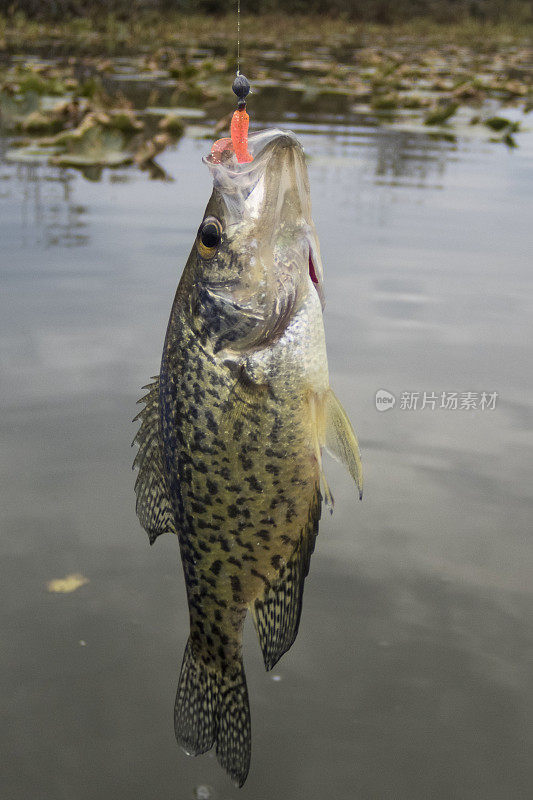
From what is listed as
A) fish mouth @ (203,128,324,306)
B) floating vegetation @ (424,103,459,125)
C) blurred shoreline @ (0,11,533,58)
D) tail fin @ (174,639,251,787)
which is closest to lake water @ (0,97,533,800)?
tail fin @ (174,639,251,787)

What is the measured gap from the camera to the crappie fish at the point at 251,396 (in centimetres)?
212

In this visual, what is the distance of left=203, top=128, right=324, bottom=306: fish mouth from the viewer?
206 cm

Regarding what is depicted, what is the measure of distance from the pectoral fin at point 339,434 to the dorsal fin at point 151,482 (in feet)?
1.46

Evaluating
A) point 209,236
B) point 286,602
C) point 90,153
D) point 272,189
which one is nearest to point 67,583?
point 286,602

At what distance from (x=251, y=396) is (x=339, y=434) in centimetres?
23

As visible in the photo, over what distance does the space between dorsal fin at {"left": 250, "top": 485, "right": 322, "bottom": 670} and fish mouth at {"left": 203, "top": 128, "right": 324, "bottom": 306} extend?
1.99 feet

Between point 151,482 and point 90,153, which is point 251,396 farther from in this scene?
point 90,153

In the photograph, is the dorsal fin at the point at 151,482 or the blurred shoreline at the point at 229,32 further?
the blurred shoreline at the point at 229,32

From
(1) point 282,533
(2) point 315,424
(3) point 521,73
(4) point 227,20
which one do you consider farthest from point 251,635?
(4) point 227,20

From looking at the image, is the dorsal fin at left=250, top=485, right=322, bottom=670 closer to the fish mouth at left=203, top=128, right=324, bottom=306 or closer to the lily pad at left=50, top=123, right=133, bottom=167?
the fish mouth at left=203, top=128, right=324, bottom=306

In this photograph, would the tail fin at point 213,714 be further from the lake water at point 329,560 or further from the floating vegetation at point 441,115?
the floating vegetation at point 441,115

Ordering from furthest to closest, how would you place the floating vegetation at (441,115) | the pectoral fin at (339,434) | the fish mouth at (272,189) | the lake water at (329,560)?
the floating vegetation at (441,115)
the lake water at (329,560)
the pectoral fin at (339,434)
the fish mouth at (272,189)

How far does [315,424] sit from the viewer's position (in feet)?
7.14

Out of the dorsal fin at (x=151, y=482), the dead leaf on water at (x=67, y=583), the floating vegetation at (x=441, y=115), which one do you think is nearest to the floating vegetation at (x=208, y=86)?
the floating vegetation at (x=441, y=115)
